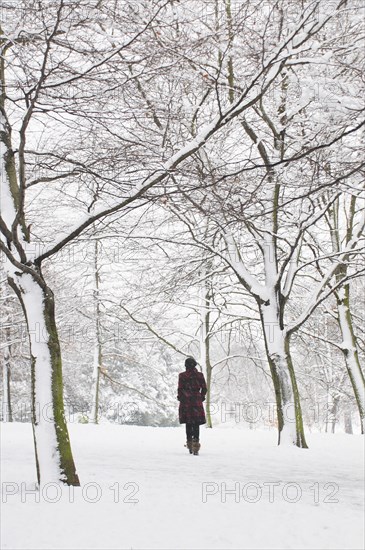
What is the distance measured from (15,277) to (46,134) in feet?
5.96

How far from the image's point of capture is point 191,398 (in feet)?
27.5

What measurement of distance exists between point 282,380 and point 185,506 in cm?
549

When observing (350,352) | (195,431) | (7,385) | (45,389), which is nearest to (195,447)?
(195,431)

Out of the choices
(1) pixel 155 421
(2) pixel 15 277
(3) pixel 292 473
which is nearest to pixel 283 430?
(3) pixel 292 473

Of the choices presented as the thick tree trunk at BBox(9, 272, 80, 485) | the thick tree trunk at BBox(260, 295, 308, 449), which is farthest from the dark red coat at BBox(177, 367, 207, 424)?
the thick tree trunk at BBox(9, 272, 80, 485)

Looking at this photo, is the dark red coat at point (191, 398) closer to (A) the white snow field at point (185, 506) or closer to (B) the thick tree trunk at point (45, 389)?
(A) the white snow field at point (185, 506)

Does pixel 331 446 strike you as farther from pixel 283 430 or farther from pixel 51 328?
pixel 51 328

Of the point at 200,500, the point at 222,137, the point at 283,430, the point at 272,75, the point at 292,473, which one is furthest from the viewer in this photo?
the point at 283,430

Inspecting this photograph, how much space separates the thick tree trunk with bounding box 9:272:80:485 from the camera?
4.92 m

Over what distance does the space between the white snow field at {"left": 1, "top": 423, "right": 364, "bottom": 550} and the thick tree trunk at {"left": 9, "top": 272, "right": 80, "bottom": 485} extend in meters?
0.25

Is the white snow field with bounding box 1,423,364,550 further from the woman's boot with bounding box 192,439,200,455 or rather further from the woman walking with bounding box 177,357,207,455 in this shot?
the woman walking with bounding box 177,357,207,455

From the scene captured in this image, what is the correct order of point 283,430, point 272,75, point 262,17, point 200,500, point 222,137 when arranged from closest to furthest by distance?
point 200,500 → point 272,75 → point 262,17 → point 222,137 → point 283,430

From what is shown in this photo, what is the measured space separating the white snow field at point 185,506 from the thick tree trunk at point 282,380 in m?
2.12

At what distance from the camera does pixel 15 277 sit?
529cm
